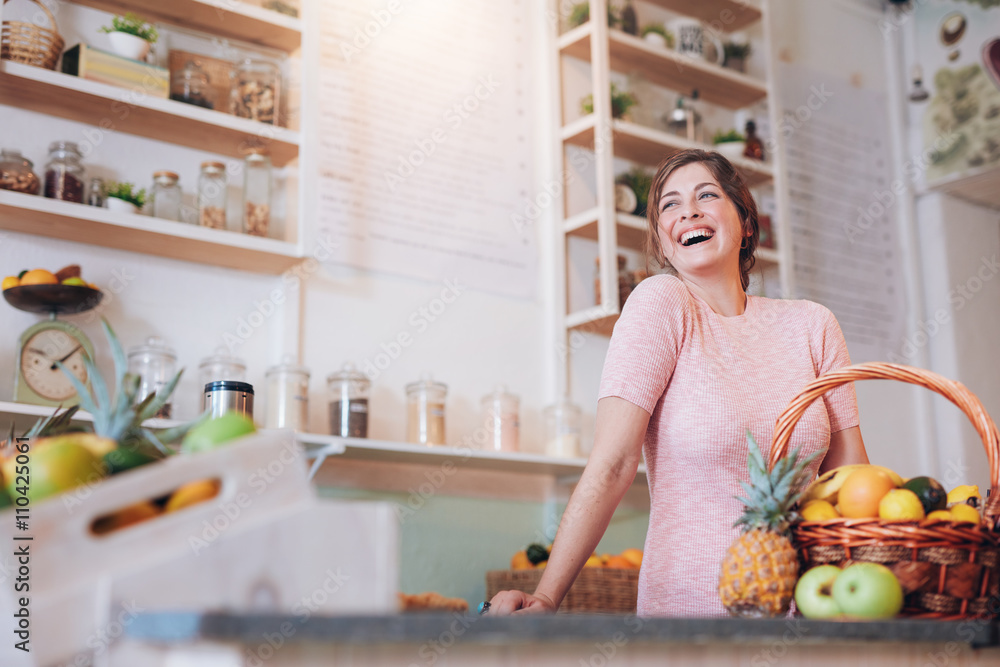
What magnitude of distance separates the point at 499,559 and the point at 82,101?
5.12ft

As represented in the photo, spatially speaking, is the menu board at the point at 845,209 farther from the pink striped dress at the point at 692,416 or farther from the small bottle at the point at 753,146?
the pink striped dress at the point at 692,416

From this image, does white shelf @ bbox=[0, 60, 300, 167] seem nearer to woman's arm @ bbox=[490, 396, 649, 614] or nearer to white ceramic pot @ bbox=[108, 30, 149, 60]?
white ceramic pot @ bbox=[108, 30, 149, 60]

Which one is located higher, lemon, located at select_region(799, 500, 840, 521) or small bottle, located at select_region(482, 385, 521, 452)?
small bottle, located at select_region(482, 385, 521, 452)

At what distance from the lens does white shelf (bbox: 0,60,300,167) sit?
2098mm

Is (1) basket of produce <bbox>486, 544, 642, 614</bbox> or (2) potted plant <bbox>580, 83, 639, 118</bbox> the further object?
(2) potted plant <bbox>580, 83, 639, 118</bbox>

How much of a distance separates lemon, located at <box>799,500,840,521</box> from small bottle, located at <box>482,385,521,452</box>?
64.6 inches


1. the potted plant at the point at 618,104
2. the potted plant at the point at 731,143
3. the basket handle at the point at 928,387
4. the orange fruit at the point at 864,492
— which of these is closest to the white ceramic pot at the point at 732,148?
the potted plant at the point at 731,143

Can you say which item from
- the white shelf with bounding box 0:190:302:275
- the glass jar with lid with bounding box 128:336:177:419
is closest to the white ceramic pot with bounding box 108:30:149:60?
the white shelf with bounding box 0:190:302:275

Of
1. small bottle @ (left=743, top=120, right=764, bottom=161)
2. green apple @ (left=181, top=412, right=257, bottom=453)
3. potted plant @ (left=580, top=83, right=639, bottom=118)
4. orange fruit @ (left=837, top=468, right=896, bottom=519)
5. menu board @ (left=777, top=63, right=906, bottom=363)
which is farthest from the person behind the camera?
menu board @ (left=777, top=63, right=906, bottom=363)

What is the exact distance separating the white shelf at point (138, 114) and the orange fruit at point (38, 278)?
408 mm

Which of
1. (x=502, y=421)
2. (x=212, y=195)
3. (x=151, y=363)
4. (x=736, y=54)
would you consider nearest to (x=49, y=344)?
(x=151, y=363)

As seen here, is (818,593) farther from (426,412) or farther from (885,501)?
(426,412)

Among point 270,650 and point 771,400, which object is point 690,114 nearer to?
point 771,400

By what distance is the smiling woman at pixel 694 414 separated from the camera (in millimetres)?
1320
